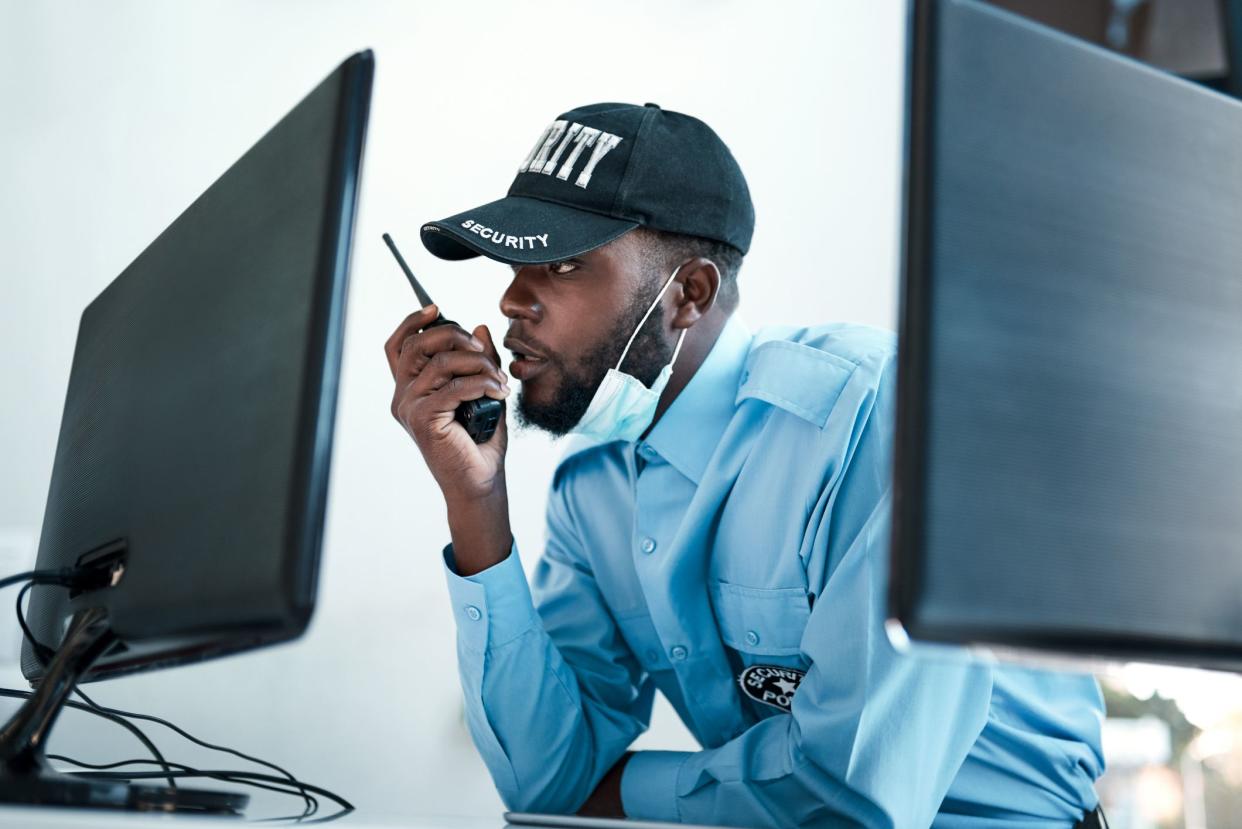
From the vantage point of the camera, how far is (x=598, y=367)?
4.40 ft

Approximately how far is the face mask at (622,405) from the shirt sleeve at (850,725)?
34 centimetres

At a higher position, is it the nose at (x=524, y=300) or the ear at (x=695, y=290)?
the ear at (x=695, y=290)

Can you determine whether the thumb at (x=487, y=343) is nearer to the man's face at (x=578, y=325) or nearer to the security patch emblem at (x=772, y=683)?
the man's face at (x=578, y=325)

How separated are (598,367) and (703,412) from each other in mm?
151

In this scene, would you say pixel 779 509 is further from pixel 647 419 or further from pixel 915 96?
pixel 915 96

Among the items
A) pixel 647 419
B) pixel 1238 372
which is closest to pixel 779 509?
pixel 647 419

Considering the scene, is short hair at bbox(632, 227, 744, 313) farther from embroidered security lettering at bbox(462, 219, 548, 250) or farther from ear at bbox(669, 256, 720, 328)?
embroidered security lettering at bbox(462, 219, 548, 250)


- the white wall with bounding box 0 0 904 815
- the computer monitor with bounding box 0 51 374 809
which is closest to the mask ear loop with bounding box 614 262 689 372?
the white wall with bounding box 0 0 904 815

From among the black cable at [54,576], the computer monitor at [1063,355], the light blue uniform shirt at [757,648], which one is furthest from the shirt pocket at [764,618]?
the black cable at [54,576]

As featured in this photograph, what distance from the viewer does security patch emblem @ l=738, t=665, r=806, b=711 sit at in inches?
43.1

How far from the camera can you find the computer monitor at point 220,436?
0.57 m

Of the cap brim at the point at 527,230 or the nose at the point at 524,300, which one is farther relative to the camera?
the nose at the point at 524,300

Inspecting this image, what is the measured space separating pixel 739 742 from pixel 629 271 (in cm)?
63

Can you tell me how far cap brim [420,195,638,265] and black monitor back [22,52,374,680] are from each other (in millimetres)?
418
